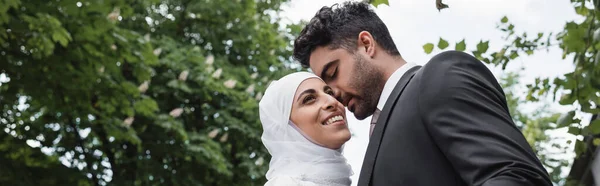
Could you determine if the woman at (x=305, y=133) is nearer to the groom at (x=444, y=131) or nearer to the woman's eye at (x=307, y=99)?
the woman's eye at (x=307, y=99)

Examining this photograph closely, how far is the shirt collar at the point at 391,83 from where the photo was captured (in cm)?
289

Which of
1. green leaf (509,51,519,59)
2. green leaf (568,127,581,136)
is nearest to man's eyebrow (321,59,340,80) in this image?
green leaf (568,127,581,136)

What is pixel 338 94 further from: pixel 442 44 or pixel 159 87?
pixel 159 87

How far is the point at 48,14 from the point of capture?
Result: 945 cm

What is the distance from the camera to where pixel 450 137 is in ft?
7.78

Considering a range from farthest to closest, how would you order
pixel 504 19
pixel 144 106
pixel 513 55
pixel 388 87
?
pixel 144 106 < pixel 513 55 < pixel 504 19 < pixel 388 87

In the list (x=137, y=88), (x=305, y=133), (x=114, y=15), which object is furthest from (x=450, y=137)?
(x=137, y=88)

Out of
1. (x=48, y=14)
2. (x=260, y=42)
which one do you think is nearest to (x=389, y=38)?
(x=48, y=14)

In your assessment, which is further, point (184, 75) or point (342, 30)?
point (184, 75)

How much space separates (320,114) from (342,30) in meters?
0.43

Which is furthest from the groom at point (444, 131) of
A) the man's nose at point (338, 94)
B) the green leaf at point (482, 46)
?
the green leaf at point (482, 46)

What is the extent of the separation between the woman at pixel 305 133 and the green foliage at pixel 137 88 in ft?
18.1

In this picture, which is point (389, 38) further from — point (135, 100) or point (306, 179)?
A: point (135, 100)

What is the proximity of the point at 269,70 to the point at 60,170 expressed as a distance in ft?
19.1
